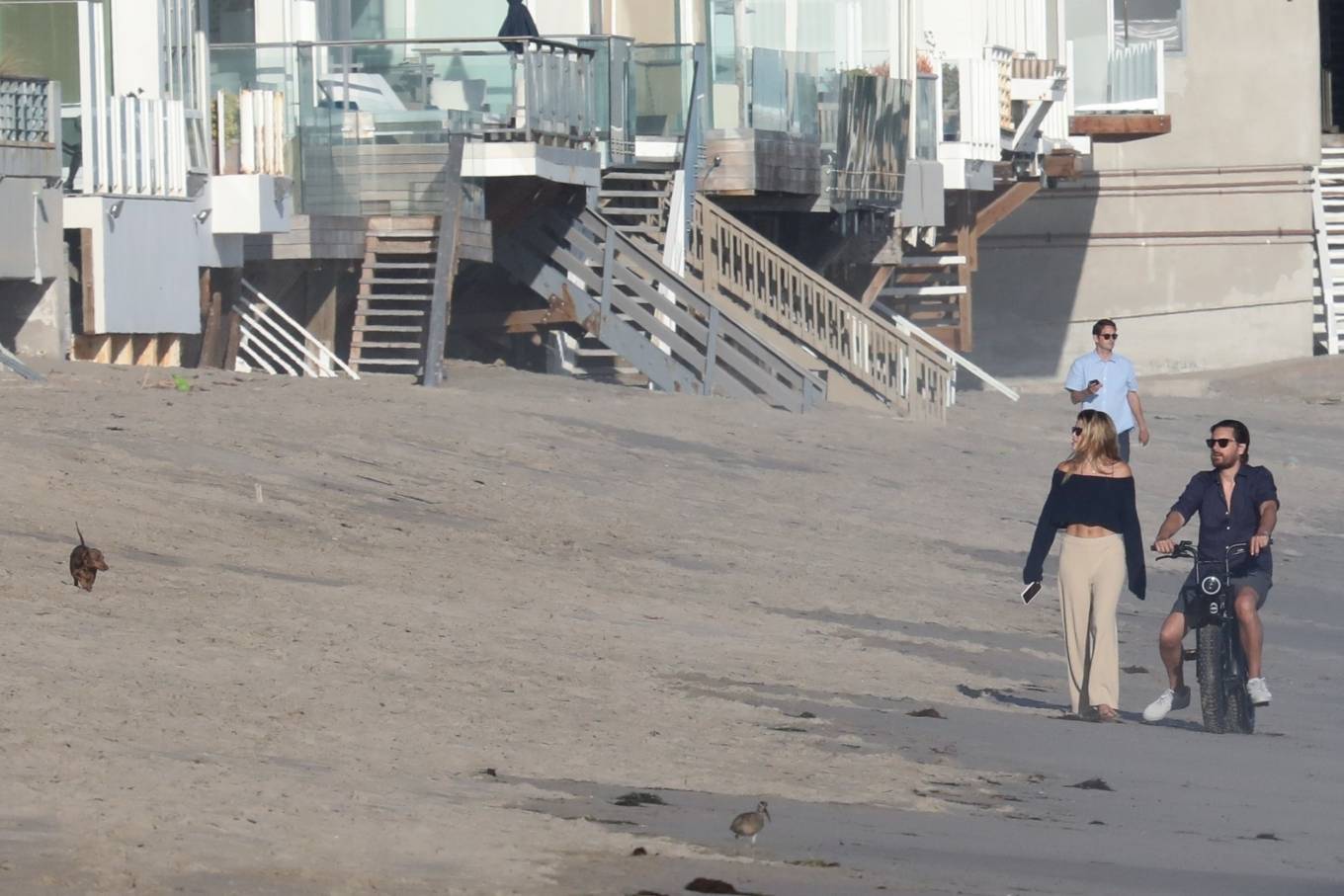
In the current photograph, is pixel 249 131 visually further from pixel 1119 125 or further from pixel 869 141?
pixel 1119 125

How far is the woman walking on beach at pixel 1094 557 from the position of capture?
1005 centimetres

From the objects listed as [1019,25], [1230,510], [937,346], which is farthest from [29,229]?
[1019,25]

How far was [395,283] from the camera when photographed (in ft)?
72.6

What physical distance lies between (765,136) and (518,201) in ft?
12.2

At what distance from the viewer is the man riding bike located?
398 inches

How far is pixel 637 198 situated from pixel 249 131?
5.52 metres

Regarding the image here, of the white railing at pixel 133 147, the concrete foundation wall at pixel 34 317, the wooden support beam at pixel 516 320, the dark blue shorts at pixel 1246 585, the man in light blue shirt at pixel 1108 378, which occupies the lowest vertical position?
the dark blue shorts at pixel 1246 585

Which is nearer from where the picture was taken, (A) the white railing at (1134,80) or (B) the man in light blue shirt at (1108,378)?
(B) the man in light blue shirt at (1108,378)

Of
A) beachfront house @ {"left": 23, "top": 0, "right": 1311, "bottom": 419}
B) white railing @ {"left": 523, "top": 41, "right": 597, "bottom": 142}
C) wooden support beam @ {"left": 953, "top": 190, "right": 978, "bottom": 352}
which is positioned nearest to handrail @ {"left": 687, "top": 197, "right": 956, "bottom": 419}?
→ beachfront house @ {"left": 23, "top": 0, "right": 1311, "bottom": 419}

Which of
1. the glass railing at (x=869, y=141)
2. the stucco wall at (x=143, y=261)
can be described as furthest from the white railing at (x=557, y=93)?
the glass railing at (x=869, y=141)

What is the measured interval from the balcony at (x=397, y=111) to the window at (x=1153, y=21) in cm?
1440

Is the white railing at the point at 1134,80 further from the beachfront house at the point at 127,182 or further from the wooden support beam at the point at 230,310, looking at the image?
the beachfront house at the point at 127,182

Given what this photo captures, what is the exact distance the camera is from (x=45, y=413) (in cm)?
1526

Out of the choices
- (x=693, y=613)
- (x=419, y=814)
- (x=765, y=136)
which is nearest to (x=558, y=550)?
(x=693, y=613)
